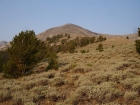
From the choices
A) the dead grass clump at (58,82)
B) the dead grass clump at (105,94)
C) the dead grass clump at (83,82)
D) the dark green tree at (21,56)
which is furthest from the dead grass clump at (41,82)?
the dark green tree at (21,56)

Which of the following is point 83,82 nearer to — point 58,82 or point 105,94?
point 58,82

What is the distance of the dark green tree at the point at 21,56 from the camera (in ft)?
46.2

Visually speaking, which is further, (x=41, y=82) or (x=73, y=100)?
(x=41, y=82)

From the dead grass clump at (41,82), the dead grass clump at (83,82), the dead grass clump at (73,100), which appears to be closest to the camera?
the dead grass clump at (73,100)

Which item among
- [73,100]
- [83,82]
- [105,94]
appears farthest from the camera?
[83,82]

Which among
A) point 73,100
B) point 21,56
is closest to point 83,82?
point 73,100

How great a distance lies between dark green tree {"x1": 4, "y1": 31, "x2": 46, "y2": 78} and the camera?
14094 millimetres

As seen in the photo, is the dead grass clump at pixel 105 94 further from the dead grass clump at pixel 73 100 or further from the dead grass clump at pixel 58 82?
the dead grass clump at pixel 58 82

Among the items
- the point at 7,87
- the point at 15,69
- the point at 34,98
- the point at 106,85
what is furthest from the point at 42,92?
the point at 15,69

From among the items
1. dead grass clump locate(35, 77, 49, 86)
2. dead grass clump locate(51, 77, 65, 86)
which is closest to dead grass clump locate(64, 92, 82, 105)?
dead grass clump locate(51, 77, 65, 86)

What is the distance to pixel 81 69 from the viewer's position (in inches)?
542

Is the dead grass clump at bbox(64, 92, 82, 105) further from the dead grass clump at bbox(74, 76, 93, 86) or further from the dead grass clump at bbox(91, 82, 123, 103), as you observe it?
the dead grass clump at bbox(74, 76, 93, 86)

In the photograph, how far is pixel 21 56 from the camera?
47.2 ft

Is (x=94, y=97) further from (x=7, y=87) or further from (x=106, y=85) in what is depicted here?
(x=7, y=87)
